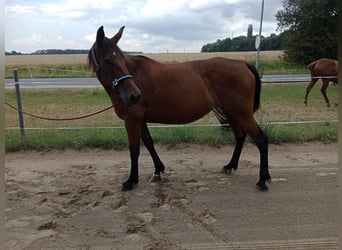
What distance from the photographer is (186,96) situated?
13.6 ft

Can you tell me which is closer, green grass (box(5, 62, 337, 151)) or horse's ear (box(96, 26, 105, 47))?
horse's ear (box(96, 26, 105, 47))

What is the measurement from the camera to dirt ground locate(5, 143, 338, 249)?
2.78 metres

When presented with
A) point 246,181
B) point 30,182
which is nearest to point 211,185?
point 246,181

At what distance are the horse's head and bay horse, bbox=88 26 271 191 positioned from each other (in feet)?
0.52

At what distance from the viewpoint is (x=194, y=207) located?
135 inches

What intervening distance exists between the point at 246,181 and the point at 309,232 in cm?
139

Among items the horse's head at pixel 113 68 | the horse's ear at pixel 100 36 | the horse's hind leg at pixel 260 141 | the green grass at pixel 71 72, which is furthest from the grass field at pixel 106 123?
the green grass at pixel 71 72

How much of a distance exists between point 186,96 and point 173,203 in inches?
53.0

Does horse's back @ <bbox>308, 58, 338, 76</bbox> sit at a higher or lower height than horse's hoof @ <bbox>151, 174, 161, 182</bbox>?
higher

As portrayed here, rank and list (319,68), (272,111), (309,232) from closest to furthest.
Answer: (309,232)
(272,111)
(319,68)

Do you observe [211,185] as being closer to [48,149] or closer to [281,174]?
[281,174]

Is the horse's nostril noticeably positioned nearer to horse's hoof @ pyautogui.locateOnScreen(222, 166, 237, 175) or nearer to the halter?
the halter

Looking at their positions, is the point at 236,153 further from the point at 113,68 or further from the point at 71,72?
the point at 71,72

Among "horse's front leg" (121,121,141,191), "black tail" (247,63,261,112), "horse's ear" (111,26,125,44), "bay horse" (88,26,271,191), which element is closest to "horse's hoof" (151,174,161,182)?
"bay horse" (88,26,271,191)
